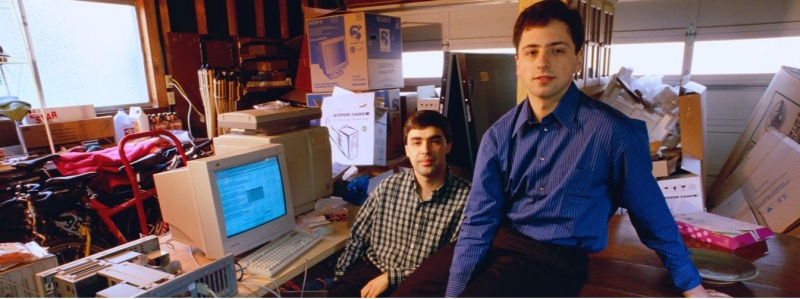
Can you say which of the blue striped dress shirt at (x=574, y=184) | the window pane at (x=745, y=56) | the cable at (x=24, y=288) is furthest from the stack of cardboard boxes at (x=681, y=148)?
the cable at (x=24, y=288)

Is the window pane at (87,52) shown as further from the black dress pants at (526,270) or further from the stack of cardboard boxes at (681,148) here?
the stack of cardboard boxes at (681,148)

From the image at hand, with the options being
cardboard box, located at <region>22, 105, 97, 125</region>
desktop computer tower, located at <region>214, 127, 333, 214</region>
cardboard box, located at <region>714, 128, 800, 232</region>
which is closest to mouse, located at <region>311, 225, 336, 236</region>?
desktop computer tower, located at <region>214, 127, 333, 214</region>

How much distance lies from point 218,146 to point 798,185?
10.0 ft

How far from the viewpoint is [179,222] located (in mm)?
1729

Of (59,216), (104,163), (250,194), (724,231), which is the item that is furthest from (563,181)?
(104,163)

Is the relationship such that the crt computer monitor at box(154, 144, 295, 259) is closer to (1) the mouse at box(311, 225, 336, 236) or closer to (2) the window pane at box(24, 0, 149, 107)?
(1) the mouse at box(311, 225, 336, 236)

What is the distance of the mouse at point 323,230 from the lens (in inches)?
74.5

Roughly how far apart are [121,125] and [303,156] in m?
2.76

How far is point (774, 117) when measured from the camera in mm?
2846

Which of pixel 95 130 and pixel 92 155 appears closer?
pixel 92 155

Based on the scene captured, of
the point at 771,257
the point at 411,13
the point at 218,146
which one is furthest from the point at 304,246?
the point at 411,13

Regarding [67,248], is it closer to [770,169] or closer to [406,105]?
[406,105]

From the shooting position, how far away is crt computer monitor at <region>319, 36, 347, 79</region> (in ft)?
11.6

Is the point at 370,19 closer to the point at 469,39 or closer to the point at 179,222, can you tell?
the point at 469,39
